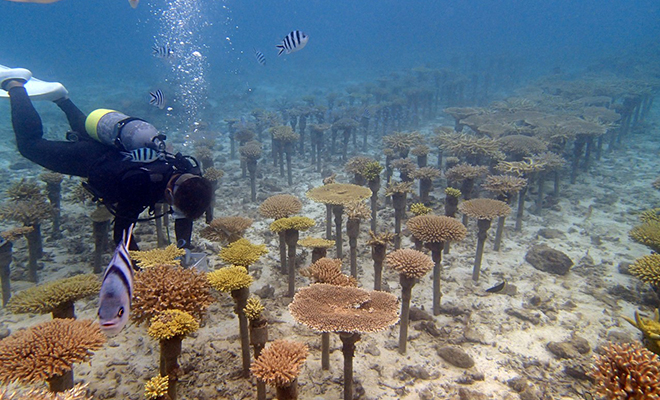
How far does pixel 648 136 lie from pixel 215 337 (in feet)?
70.4

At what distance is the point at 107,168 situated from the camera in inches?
202

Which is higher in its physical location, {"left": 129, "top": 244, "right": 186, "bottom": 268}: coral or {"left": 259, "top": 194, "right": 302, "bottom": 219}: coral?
{"left": 129, "top": 244, "right": 186, "bottom": 268}: coral

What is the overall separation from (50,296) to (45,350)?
1.20 meters

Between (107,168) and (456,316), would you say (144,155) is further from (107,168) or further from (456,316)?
(456,316)

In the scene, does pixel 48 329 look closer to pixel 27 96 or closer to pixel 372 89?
pixel 27 96

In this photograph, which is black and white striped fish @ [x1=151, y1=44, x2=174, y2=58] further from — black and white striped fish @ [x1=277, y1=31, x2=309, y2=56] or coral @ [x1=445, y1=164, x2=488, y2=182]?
coral @ [x1=445, y1=164, x2=488, y2=182]

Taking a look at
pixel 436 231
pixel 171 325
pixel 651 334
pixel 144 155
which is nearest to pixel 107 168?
pixel 144 155

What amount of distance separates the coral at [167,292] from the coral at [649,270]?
268 inches

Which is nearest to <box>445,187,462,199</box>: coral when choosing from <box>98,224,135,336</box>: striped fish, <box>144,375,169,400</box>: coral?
<box>144,375,169,400</box>: coral

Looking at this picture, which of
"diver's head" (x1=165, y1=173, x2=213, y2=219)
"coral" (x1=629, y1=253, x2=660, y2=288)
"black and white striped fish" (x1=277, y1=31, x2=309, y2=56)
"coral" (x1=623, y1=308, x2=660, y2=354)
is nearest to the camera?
"coral" (x1=623, y1=308, x2=660, y2=354)

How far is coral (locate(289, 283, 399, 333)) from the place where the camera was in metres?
3.30

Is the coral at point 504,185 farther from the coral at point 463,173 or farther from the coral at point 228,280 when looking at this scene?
the coral at point 228,280

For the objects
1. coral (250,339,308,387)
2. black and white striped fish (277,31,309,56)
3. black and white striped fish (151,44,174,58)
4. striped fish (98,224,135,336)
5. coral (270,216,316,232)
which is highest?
black and white striped fish (151,44,174,58)

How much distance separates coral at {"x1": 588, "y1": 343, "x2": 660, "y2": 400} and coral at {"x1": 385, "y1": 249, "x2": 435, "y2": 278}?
1953 mm
